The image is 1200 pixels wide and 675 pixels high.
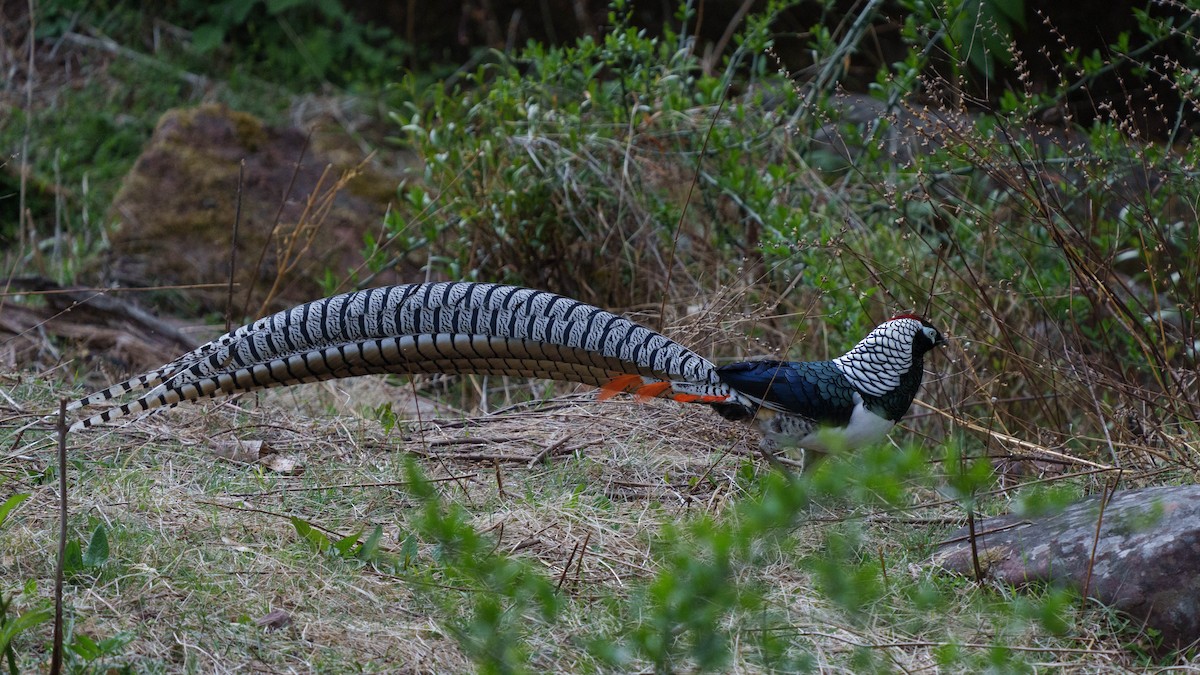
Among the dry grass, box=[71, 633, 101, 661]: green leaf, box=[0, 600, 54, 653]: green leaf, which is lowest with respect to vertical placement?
the dry grass

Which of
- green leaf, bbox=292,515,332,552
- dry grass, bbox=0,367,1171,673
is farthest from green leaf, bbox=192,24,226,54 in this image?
green leaf, bbox=292,515,332,552

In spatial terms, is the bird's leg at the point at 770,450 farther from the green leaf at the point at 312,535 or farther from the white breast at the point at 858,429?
the green leaf at the point at 312,535

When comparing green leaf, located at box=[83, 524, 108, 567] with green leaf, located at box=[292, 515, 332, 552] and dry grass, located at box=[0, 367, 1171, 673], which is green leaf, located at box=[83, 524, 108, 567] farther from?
green leaf, located at box=[292, 515, 332, 552]

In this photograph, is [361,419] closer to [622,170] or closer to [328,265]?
[622,170]

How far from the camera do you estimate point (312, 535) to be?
3271 millimetres

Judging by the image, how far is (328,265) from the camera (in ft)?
23.1

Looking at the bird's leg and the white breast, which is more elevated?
the white breast

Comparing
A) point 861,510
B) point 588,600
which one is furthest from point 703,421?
point 588,600

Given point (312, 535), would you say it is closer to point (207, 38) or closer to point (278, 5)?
point (278, 5)

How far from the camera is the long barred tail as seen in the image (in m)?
3.52

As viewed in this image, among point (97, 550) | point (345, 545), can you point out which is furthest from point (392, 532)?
point (97, 550)

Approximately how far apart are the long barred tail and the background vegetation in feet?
1.26

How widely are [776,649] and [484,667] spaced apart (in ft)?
2.03

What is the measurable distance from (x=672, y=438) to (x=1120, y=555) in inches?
66.5
